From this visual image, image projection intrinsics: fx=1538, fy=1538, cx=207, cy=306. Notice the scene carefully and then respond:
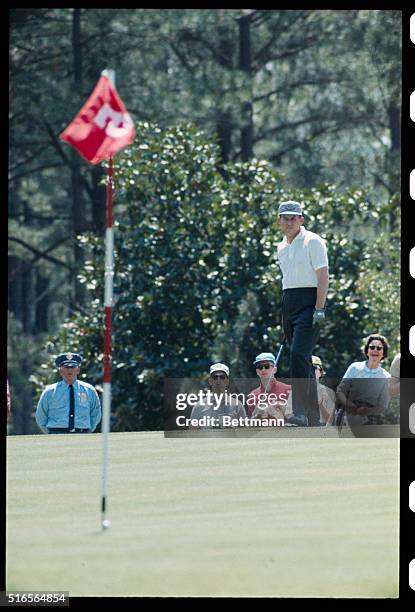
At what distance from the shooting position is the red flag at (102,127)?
7.11 metres

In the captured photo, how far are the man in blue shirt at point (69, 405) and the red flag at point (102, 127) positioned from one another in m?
3.07

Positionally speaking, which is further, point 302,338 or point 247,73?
point 247,73

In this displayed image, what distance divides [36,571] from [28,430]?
23.7 metres

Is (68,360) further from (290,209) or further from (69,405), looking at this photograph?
(290,209)

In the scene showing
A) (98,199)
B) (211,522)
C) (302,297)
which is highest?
(98,199)

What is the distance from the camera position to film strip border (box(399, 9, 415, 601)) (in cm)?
604

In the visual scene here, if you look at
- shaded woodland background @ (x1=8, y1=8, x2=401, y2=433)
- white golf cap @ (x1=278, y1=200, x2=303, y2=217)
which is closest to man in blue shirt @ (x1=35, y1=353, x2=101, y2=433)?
white golf cap @ (x1=278, y1=200, x2=303, y2=217)

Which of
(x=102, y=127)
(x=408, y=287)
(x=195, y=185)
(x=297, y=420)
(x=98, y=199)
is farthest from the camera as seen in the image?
(x=98, y=199)

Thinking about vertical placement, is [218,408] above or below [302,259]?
below

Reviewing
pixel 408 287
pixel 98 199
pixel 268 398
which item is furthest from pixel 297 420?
pixel 98 199

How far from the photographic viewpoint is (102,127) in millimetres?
7160

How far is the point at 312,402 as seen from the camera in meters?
9.34

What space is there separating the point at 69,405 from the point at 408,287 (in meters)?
4.42

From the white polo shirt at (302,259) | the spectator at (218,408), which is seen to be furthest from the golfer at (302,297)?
the spectator at (218,408)
